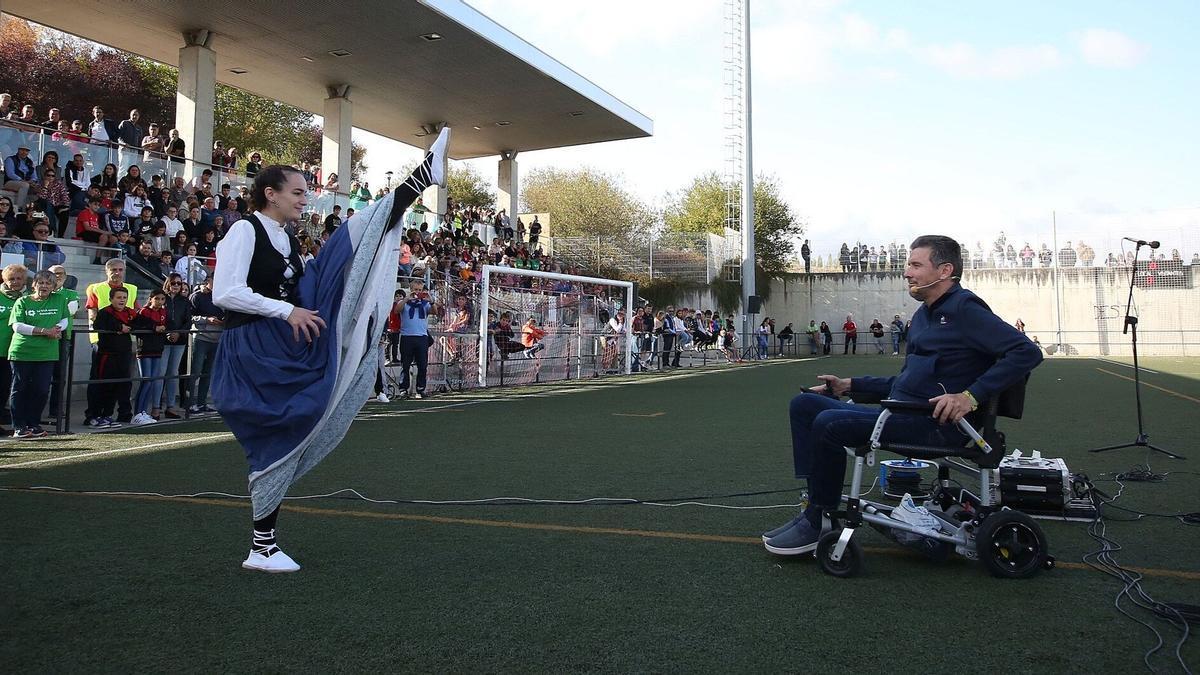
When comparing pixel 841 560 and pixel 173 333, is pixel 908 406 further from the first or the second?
pixel 173 333

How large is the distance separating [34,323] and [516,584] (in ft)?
24.0

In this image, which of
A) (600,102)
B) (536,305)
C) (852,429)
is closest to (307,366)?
(852,429)

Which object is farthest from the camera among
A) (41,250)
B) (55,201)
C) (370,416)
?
(55,201)

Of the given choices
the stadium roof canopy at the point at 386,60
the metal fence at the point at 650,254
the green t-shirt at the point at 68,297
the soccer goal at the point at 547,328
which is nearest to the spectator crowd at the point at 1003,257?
the metal fence at the point at 650,254

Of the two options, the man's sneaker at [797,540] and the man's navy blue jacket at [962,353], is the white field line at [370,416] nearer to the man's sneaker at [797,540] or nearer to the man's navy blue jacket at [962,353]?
the man's sneaker at [797,540]

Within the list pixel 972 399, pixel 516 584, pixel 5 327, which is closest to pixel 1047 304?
pixel 5 327

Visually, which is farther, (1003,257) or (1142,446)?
(1003,257)

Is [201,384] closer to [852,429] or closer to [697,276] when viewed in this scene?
[852,429]

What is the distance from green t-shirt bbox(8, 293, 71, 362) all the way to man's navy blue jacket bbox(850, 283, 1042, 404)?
821cm

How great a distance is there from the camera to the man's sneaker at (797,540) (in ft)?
13.0

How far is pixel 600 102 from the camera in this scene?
26.6 meters

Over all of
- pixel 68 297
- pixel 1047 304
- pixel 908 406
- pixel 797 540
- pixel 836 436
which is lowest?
pixel 797 540

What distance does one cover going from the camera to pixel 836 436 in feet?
12.8

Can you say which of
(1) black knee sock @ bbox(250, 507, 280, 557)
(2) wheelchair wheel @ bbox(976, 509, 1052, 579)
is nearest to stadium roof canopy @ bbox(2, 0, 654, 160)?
(1) black knee sock @ bbox(250, 507, 280, 557)
